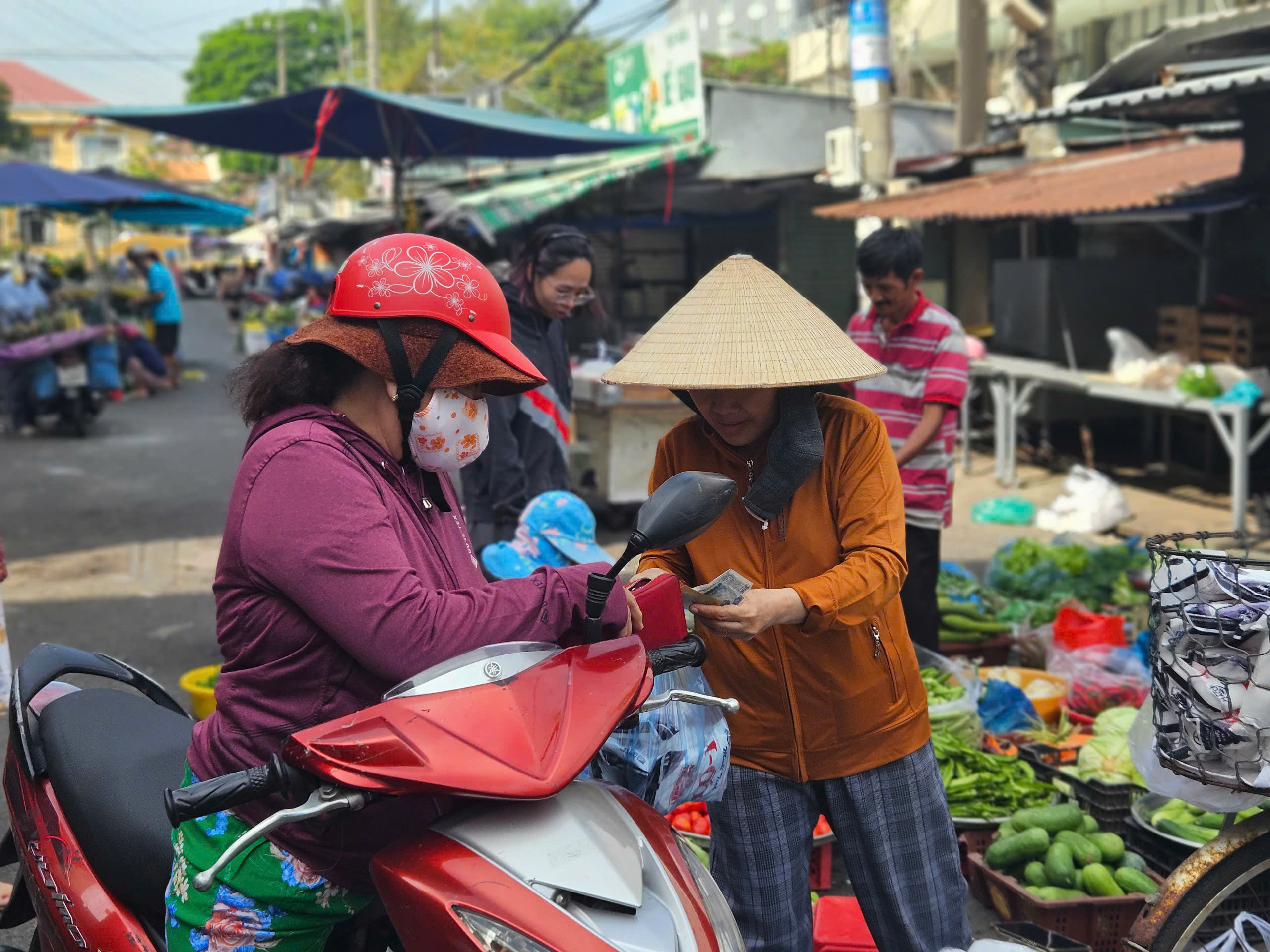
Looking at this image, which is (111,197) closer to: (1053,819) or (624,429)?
(624,429)

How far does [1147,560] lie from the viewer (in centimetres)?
684

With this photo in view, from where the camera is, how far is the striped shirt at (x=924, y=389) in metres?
4.61

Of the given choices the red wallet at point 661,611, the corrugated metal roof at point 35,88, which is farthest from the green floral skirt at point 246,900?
the corrugated metal roof at point 35,88

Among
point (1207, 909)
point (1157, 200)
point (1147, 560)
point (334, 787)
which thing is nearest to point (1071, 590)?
point (1147, 560)

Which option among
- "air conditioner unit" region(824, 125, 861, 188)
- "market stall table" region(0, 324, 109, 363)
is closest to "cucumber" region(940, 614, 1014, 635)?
"air conditioner unit" region(824, 125, 861, 188)

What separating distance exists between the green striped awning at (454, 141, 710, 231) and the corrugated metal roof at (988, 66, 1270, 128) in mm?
5845

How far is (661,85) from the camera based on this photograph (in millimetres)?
15336

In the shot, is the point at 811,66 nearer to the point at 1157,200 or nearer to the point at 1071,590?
the point at 1157,200

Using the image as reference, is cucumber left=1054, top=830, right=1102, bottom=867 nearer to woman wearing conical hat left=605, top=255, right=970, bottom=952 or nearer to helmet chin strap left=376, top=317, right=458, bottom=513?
woman wearing conical hat left=605, top=255, right=970, bottom=952

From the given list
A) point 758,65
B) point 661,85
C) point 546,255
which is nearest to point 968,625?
point 546,255

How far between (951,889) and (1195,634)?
0.73 metres

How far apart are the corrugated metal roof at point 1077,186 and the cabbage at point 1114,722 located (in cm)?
396

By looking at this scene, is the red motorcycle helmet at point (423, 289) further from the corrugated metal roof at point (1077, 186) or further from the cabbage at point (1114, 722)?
the corrugated metal roof at point (1077, 186)

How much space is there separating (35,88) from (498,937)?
103 m
